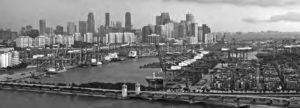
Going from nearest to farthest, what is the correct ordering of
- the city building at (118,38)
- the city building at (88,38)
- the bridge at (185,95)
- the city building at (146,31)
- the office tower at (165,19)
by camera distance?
the bridge at (185,95), the city building at (88,38), the city building at (118,38), the city building at (146,31), the office tower at (165,19)

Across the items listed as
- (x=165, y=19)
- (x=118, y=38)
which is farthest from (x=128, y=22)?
(x=118, y=38)

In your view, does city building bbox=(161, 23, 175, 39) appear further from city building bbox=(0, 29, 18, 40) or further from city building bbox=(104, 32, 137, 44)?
city building bbox=(0, 29, 18, 40)

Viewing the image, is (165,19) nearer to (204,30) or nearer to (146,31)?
(204,30)

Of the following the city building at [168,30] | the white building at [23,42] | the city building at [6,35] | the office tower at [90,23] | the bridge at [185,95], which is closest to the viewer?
the bridge at [185,95]

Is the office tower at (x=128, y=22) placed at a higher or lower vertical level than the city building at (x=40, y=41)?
higher

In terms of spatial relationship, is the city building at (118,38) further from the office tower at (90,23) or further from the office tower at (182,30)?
the office tower at (182,30)

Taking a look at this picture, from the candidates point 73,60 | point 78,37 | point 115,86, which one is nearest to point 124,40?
point 78,37

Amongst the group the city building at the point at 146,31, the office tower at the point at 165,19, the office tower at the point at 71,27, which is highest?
the office tower at the point at 165,19

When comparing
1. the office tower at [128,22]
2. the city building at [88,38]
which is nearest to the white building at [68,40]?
the city building at [88,38]

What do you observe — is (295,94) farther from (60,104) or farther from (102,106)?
(60,104)
